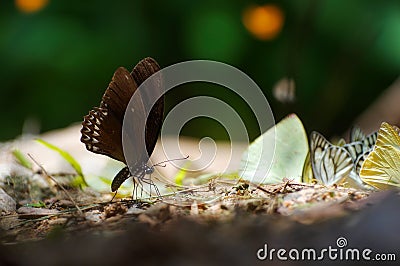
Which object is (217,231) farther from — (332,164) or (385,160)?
(332,164)

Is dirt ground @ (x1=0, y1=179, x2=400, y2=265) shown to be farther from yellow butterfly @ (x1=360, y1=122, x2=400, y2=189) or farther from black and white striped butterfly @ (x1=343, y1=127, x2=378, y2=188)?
black and white striped butterfly @ (x1=343, y1=127, x2=378, y2=188)

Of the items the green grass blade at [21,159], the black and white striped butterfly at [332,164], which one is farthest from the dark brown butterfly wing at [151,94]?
the green grass blade at [21,159]

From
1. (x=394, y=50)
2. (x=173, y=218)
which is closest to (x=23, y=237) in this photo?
(x=173, y=218)

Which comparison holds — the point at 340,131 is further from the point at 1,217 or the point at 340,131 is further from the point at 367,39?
the point at 1,217

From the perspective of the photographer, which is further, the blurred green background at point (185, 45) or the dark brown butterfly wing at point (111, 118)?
the blurred green background at point (185, 45)

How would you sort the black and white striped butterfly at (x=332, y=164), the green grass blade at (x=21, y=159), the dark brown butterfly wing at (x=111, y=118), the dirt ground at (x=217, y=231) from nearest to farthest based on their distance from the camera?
1. the dirt ground at (x=217, y=231)
2. the dark brown butterfly wing at (x=111, y=118)
3. the black and white striped butterfly at (x=332, y=164)
4. the green grass blade at (x=21, y=159)

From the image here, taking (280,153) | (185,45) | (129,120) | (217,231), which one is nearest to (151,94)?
(129,120)

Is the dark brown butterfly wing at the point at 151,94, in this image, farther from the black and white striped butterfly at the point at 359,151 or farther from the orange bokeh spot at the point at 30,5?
the orange bokeh spot at the point at 30,5
